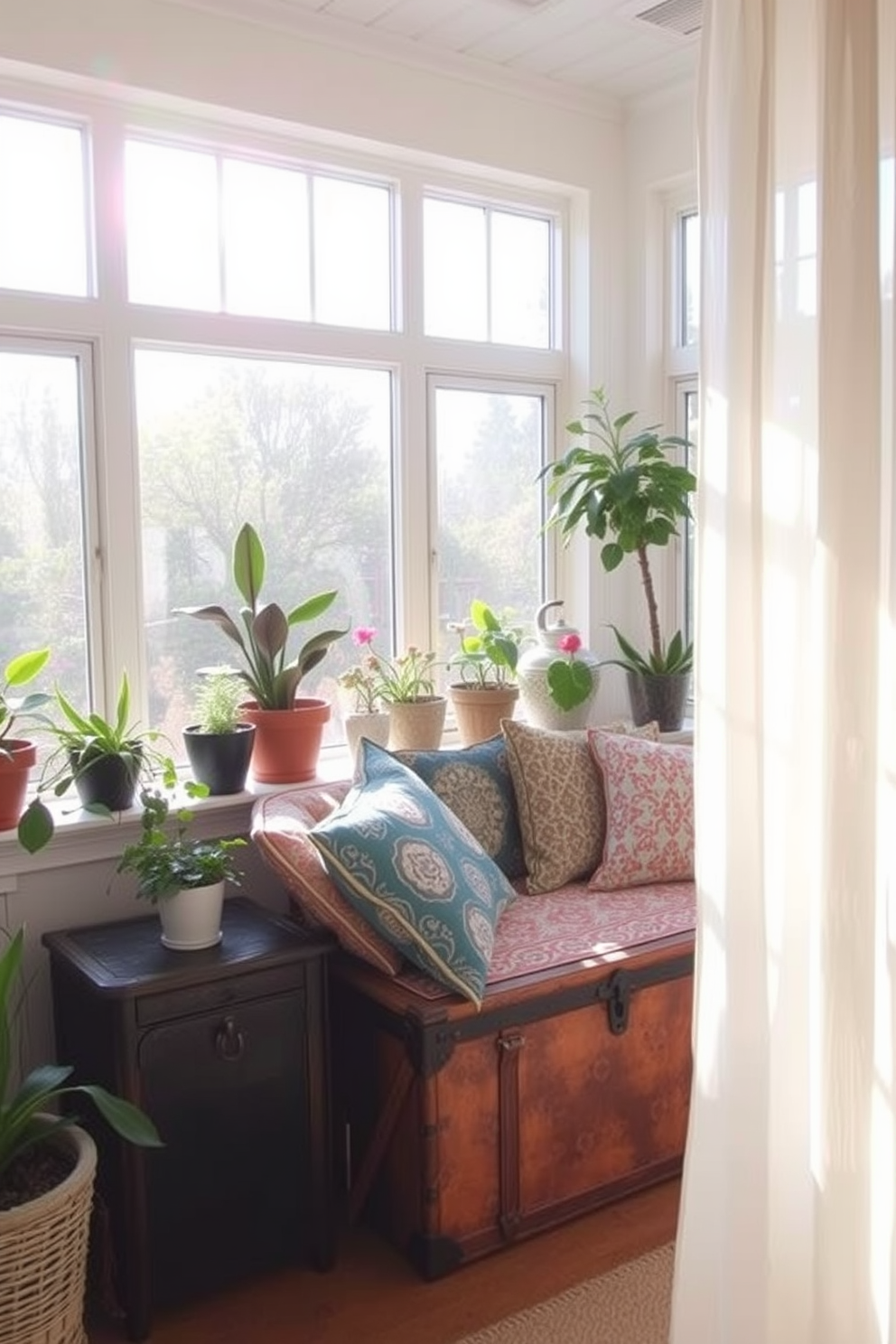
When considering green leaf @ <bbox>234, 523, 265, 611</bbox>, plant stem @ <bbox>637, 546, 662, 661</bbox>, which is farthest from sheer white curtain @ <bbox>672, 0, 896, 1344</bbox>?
plant stem @ <bbox>637, 546, 662, 661</bbox>

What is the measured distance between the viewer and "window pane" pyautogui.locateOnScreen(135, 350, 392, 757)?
3137 millimetres

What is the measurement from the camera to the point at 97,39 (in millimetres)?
2840

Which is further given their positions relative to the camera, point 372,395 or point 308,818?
point 372,395

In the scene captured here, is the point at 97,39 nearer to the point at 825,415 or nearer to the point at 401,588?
the point at 401,588

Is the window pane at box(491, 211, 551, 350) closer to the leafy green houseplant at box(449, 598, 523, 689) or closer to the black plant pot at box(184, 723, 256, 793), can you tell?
the leafy green houseplant at box(449, 598, 523, 689)

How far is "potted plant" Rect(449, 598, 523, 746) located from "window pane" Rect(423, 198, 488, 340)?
2.73 ft

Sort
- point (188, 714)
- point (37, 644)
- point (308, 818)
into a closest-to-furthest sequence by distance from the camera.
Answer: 1. point (308, 818)
2. point (37, 644)
3. point (188, 714)

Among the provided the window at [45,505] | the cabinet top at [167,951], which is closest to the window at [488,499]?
the window at [45,505]

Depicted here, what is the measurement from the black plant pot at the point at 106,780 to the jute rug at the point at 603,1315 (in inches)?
52.4

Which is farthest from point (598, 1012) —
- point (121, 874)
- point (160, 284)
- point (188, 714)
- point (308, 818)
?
point (160, 284)

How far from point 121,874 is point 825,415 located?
2.03 meters

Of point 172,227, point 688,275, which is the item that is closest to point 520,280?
point 688,275

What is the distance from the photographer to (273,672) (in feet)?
10.1

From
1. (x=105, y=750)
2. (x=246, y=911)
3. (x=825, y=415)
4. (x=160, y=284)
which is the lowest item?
(x=246, y=911)
